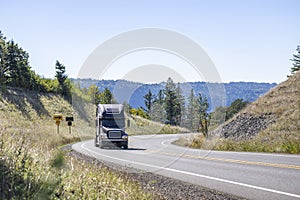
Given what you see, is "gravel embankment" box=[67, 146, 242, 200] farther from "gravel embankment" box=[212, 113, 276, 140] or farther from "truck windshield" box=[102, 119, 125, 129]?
"gravel embankment" box=[212, 113, 276, 140]

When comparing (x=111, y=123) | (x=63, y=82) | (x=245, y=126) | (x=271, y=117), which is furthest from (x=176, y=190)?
(x=63, y=82)

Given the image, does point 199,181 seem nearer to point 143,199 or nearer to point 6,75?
point 143,199

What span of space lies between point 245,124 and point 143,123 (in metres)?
20.6

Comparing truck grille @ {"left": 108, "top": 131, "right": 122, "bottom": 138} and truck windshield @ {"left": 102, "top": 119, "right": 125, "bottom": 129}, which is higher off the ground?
truck windshield @ {"left": 102, "top": 119, "right": 125, "bottom": 129}

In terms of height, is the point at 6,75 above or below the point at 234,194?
above

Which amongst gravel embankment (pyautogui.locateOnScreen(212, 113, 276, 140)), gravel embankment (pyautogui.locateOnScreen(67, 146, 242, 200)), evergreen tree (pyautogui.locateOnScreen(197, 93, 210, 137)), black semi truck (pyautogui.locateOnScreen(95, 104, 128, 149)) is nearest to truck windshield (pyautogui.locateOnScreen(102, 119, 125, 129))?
black semi truck (pyautogui.locateOnScreen(95, 104, 128, 149))

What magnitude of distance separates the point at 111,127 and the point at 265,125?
12952 mm

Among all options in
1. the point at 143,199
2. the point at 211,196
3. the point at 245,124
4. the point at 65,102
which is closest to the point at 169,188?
the point at 211,196

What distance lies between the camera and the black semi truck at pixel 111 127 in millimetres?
27375

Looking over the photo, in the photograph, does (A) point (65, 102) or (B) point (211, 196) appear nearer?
(B) point (211, 196)

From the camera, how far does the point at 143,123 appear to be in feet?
177

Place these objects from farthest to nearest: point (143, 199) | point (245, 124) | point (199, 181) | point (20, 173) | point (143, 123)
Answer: point (143, 123)
point (245, 124)
point (199, 181)
point (143, 199)
point (20, 173)

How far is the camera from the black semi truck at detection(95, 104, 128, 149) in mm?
27375

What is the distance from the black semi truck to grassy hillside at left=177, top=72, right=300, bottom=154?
5.85m
